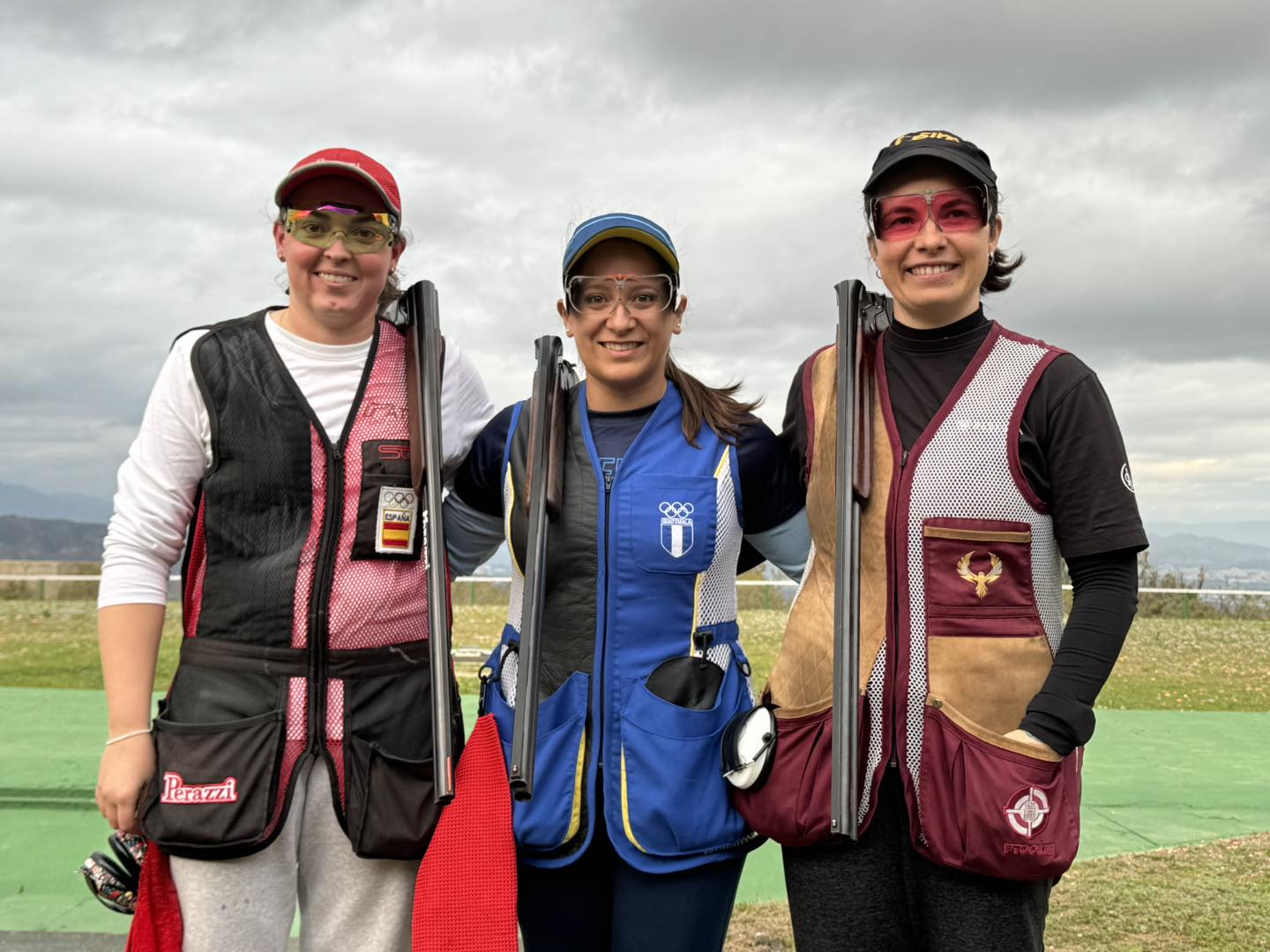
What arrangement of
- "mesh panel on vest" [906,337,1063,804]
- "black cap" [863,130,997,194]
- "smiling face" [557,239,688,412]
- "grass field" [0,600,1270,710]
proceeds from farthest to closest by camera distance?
"grass field" [0,600,1270,710] < "smiling face" [557,239,688,412] < "black cap" [863,130,997,194] < "mesh panel on vest" [906,337,1063,804]

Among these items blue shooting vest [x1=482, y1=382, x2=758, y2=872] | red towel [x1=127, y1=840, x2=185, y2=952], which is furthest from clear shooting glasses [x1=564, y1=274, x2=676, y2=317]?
red towel [x1=127, y1=840, x2=185, y2=952]

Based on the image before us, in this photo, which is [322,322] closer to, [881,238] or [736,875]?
[881,238]

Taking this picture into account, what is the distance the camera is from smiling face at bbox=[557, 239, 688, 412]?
8.19 feet

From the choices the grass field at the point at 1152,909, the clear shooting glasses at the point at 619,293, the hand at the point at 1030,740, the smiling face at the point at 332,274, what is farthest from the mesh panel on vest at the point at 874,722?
the grass field at the point at 1152,909

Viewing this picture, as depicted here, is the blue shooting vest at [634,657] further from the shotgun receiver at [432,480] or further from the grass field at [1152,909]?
the grass field at [1152,909]

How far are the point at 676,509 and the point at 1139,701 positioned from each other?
775 cm

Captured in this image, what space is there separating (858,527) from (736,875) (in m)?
0.80

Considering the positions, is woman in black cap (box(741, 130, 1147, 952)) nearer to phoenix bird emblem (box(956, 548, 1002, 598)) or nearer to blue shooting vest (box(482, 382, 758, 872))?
phoenix bird emblem (box(956, 548, 1002, 598))

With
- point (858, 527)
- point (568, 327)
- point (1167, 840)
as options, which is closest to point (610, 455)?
point (568, 327)

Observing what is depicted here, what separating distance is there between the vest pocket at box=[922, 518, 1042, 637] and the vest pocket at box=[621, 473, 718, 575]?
19.2 inches

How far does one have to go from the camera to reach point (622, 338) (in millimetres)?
A: 2498

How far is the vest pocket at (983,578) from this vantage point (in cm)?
217

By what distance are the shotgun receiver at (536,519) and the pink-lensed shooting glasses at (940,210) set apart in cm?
76

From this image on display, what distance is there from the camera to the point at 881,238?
236 centimetres
